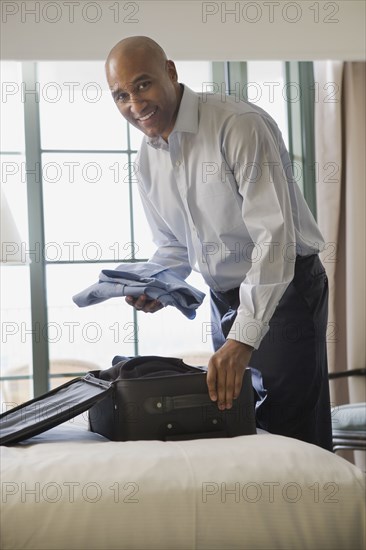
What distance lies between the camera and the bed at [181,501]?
1.27 metres

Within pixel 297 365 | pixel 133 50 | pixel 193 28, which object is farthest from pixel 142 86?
pixel 193 28

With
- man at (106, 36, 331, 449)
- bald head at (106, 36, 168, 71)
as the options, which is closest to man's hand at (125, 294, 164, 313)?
man at (106, 36, 331, 449)

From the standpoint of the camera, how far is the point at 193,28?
3588 millimetres

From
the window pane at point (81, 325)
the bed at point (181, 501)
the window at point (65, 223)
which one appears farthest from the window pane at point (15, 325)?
the bed at point (181, 501)

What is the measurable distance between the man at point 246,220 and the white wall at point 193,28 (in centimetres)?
137

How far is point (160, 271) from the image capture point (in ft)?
7.33

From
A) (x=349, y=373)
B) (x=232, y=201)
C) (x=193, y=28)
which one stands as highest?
(x=193, y=28)

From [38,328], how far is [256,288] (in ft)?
6.94

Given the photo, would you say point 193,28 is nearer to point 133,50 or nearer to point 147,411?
point 133,50

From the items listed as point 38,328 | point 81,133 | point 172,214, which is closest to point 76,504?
point 172,214

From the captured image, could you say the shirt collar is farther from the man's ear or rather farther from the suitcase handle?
the suitcase handle

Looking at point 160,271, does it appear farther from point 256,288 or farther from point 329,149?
point 329,149

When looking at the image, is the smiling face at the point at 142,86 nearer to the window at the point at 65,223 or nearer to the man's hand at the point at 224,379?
the man's hand at the point at 224,379

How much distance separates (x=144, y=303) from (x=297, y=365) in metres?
0.45
